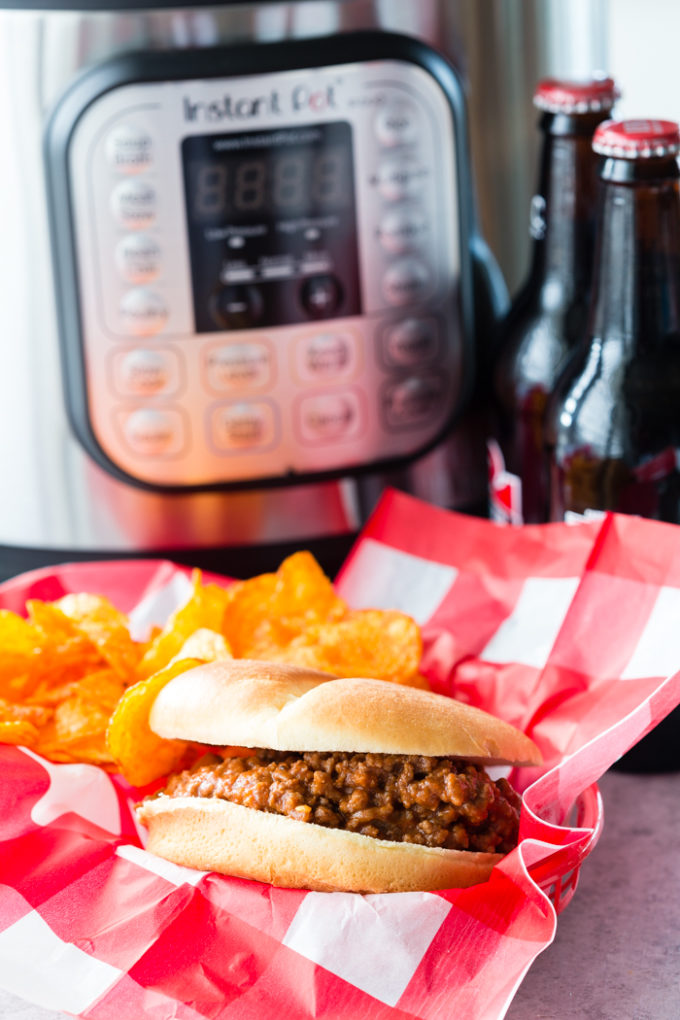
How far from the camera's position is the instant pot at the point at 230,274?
863 mm

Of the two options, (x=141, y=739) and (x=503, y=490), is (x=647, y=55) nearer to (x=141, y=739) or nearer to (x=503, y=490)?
(x=503, y=490)

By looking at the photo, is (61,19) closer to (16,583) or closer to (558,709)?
(16,583)

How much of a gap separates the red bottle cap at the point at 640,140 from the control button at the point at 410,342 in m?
0.22

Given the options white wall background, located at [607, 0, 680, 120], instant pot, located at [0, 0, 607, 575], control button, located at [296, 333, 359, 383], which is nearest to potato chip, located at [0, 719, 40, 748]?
instant pot, located at [0, 0, 607, 575]

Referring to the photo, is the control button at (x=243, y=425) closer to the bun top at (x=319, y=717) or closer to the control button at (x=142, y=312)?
the control button at (x=142, y=312)

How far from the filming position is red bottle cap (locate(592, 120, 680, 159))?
0.77 meters

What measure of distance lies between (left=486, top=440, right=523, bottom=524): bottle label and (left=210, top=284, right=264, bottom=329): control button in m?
0.22

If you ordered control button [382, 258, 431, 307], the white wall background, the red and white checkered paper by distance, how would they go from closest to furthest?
the red and white checkered paper, control button [382, 258, 431, 307], the white wall background

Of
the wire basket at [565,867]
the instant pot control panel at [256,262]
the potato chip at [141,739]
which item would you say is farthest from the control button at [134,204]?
the wire basket at [565,867]

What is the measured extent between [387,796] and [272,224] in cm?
43

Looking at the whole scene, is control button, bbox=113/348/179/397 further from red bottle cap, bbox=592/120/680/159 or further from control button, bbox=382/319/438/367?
red bottle cap, bbox=592/120/680/159

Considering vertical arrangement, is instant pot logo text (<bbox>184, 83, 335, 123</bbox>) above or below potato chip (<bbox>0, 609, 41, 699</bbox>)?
above

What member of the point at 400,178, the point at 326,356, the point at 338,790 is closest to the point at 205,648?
the point at 338,790

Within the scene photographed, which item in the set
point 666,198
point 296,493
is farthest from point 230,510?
point 666,198
